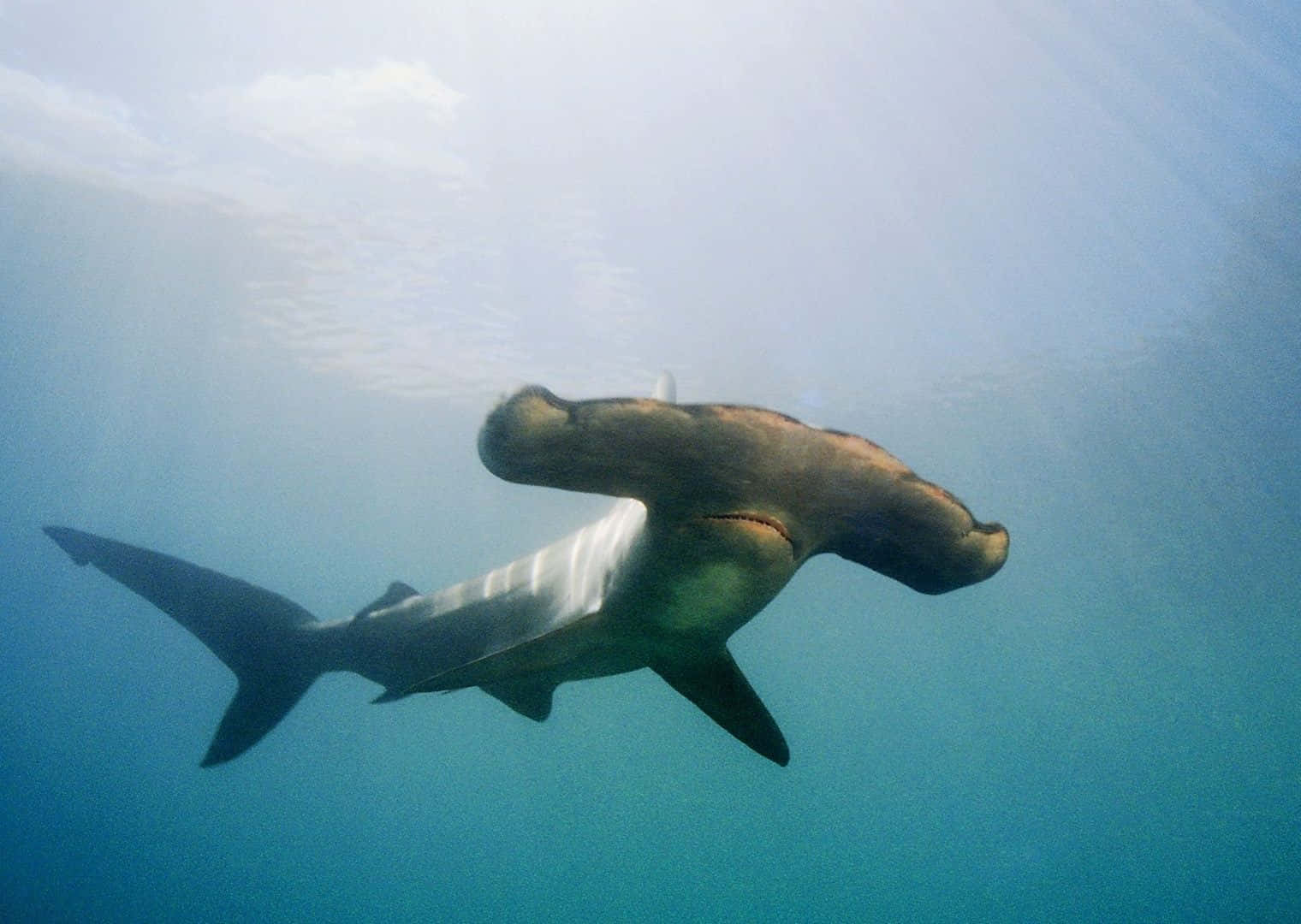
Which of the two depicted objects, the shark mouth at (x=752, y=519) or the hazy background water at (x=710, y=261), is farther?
the hazy background water at (x=710, y=261)

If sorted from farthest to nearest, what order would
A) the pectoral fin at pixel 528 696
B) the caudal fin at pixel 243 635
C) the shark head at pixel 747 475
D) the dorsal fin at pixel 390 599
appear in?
1. the caudal fin at pixel 243 635
2. the dorsal fin at pixel 390 599
3. the pectoral fin at pixel 528 696
4. the shark head at pixel 747 475

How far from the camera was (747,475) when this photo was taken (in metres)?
2.21

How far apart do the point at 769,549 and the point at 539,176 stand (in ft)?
56.4

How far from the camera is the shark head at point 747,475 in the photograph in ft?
6.66

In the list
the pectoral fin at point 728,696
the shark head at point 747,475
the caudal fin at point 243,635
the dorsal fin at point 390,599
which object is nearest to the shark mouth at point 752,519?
the shark head at point 747,475

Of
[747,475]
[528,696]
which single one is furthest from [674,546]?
[528,696]

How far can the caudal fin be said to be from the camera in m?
5.87

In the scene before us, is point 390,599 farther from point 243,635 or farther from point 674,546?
point 674,546

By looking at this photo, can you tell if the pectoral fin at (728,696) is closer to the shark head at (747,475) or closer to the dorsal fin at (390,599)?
the shark head at (747,475)

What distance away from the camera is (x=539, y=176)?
17.7 metres

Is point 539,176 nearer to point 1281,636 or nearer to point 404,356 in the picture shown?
point 404,356

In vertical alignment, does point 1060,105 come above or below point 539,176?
above

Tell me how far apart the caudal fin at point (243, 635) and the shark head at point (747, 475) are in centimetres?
479

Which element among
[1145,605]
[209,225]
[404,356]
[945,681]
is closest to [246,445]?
[404,356]
